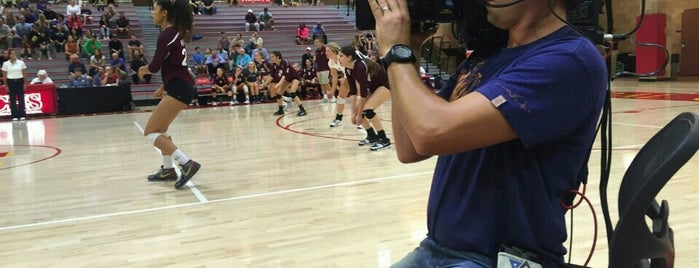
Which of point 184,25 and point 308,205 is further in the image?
point 184,25

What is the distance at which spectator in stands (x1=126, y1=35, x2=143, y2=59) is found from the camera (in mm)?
19438

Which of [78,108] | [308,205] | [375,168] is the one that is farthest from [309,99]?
[308,205]

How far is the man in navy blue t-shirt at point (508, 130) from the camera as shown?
134 centimetres

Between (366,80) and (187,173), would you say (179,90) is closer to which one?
(187,173)

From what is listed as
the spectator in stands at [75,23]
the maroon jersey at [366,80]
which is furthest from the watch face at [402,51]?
the spectator in stands at [75,23]

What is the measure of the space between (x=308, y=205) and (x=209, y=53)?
52.3 feet

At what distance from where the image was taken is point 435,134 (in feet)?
4.43

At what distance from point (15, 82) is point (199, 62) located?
6474 mm

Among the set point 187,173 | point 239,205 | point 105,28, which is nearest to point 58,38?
point 105,28

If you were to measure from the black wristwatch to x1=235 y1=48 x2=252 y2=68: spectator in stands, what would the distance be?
726 inches

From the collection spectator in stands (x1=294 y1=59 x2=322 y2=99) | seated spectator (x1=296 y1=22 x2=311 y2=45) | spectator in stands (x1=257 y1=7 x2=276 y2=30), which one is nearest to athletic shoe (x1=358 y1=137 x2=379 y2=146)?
spectator in stands (x1=294 y1=59 x2=322 y2=99)

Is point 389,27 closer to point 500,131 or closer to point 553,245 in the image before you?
point 500,131

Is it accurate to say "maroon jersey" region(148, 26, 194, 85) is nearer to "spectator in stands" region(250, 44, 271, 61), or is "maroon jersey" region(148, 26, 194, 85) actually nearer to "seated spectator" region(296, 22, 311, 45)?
"spectator in stands" region(250, 44, 271, 61)

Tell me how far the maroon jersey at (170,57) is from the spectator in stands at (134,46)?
14462mm
